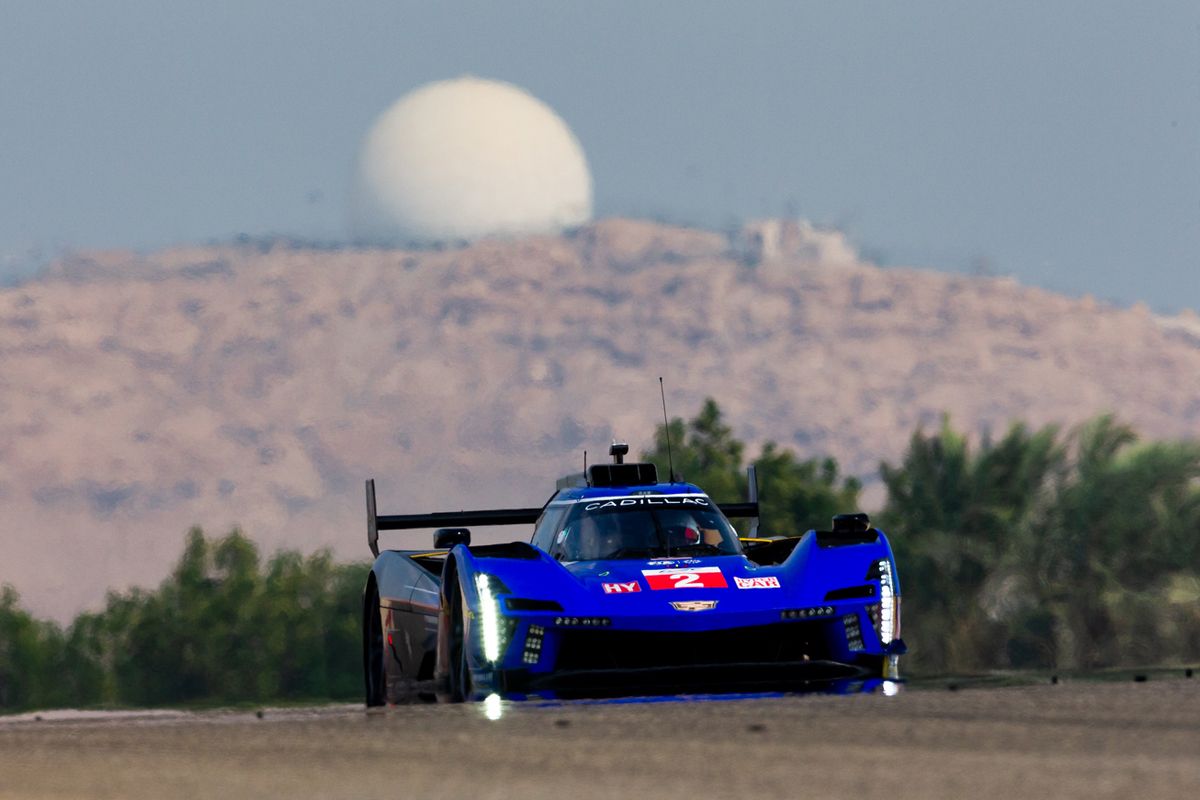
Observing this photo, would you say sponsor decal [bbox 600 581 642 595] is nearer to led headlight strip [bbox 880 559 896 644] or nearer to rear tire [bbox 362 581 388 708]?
led headlight strip [bbox 880 559 896 644]

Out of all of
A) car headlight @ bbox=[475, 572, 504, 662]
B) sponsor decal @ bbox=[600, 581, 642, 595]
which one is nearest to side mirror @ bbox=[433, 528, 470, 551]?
car headlight @ bbox=[475, 572, 504, 662]

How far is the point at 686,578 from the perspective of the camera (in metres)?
12.6

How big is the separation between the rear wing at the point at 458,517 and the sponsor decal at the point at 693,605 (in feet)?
13.4

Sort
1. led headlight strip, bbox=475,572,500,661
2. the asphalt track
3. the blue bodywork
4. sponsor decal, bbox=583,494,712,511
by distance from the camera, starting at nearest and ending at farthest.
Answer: the asphalt track, the blue bodywork, led headlight strip, bbox=475,572,500,661, sponsor decal, bbox=583,494,712,511

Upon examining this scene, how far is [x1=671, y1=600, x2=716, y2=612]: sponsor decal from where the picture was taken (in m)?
12.3

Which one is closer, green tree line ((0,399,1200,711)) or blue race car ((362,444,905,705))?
blue race car ((362,444,905,705))

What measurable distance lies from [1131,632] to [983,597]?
27.9 feet

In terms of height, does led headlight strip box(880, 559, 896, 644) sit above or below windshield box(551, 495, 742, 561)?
below

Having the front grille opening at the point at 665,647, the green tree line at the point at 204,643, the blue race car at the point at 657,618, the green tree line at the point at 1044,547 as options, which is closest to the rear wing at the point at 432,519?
the blue race car at the point at 657,618

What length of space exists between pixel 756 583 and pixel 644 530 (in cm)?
167

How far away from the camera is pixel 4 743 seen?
9.52 m

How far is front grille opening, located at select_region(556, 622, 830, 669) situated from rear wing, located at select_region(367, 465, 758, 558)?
395 cm

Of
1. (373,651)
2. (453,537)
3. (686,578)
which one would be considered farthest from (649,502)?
(373,651)

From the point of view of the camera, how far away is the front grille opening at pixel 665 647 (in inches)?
484
